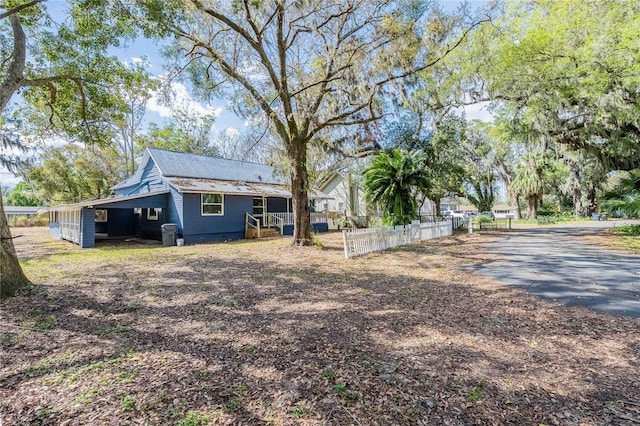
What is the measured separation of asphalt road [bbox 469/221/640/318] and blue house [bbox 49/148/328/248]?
28.3 feet

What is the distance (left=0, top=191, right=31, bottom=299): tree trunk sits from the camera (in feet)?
16.6

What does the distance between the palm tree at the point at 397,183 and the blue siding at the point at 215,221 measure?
23.8 feet

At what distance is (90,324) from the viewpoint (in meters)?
4.02

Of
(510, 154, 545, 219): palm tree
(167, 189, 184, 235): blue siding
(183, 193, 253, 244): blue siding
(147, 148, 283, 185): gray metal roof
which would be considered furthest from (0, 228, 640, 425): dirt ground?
(510, 154, 545, 219): palm tree

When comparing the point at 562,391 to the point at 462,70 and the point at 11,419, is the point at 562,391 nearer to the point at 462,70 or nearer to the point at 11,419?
the point at 11,419

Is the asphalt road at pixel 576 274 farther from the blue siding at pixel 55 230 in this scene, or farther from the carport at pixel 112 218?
the blue siding at pixel 55 230

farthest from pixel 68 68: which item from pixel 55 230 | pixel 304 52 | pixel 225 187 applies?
pixel 55 230

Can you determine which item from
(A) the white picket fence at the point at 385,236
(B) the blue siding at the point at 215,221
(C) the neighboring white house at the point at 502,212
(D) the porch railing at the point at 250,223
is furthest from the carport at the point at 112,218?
(C) the neighboring white house at the point at 502,212

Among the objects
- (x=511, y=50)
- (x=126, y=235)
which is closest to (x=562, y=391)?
(x=511, y=50)

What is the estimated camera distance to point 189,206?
1405cm

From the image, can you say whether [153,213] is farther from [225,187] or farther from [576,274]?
[576,274]

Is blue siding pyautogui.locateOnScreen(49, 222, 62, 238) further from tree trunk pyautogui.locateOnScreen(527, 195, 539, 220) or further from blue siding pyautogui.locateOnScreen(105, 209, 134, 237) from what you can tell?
tree trunk pyautogui.locateOnScreen(527, 195, 539, 220)

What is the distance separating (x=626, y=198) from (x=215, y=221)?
16822mm

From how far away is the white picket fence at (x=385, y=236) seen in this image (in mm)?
9239
